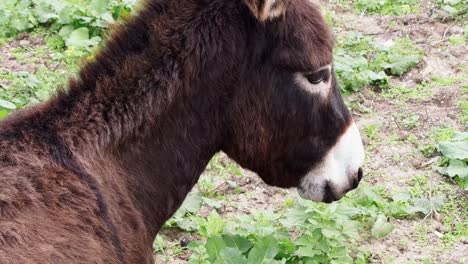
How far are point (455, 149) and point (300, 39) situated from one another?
2.17 meters

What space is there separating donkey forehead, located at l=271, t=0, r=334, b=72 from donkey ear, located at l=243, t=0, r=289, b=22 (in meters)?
0.04

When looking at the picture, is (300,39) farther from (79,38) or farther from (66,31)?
(66,31)

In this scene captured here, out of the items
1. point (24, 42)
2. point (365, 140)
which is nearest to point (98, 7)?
point (24, 42)

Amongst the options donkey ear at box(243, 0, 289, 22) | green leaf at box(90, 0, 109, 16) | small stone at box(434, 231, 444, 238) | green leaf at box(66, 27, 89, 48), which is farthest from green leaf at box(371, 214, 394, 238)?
green leaf at box(90, 0, 109, 16)

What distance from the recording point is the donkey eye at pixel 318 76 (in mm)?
3275

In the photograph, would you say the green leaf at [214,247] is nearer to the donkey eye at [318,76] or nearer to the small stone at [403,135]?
the donkey eye at [318,76]

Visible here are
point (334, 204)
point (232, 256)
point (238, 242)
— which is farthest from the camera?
point (334, 204)

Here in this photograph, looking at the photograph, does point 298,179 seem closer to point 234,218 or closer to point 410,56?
point 234,218

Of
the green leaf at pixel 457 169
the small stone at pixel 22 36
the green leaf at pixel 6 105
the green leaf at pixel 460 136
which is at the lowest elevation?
the green leaf at pixel 457 169

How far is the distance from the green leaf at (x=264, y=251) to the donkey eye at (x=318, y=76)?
38.1 inches

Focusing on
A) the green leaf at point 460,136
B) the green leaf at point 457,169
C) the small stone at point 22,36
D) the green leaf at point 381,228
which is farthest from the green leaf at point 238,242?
the small stone at point 22,36

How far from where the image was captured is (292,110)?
331 cm

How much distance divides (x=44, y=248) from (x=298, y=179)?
1358mm

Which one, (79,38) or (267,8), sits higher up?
(267,8)
